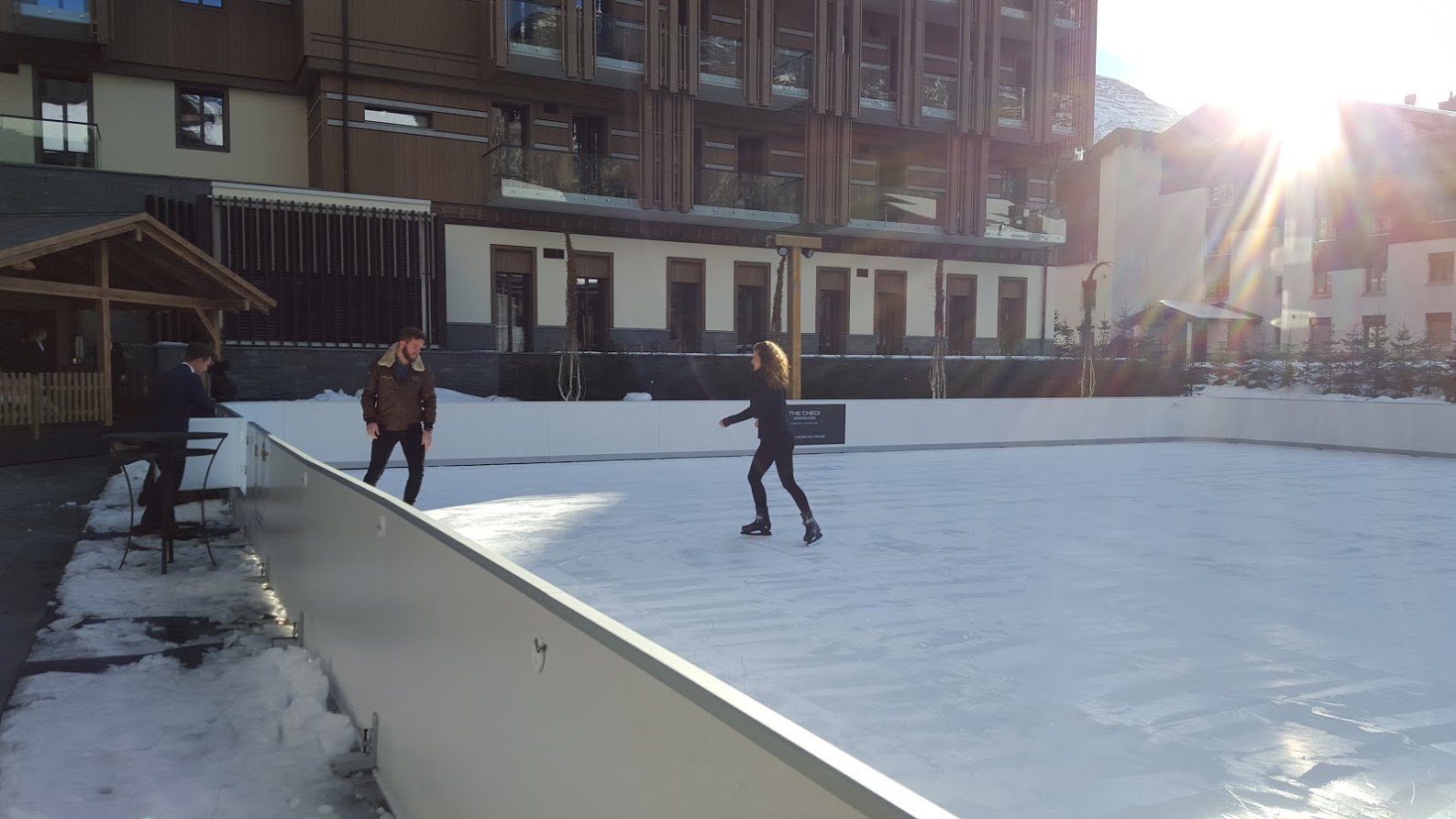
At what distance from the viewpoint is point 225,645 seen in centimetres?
507

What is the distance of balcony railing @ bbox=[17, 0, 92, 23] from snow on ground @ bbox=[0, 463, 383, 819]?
1957 cm

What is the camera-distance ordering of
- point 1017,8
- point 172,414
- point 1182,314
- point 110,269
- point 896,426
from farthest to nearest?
point 1182,314, point 1017,8, point 896,426, point 110,269, point 172,414

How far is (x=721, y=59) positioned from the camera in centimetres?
2516

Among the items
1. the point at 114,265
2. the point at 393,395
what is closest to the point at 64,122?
the point at 114,265

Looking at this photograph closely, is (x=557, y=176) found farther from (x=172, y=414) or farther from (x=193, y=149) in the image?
(x=172, y=414)

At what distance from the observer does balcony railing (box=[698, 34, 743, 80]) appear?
24922 millimetres

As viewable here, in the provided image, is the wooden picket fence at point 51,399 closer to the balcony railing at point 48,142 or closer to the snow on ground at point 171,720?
the balcony railing at point 48,142

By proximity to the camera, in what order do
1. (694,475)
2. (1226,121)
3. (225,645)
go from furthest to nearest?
(1226,121), (694,475), (225,645)

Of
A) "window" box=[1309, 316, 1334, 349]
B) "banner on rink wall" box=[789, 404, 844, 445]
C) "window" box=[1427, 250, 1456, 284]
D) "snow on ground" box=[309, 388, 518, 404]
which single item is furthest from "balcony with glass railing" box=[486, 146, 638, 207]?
"window" box=[1427, 250, 1456, 284]

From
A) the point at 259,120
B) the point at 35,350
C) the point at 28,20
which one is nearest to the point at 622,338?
the point at 259,120

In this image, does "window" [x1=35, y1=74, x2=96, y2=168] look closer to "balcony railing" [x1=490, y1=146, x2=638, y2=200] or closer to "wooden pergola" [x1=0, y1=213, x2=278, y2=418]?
"wooden pergola" [x1=0, y1=213, x2=278, y2=418]

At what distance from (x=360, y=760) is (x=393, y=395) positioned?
5329 millimetres

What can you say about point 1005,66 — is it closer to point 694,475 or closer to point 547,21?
point 547,21

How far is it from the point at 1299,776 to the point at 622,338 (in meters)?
22.0
